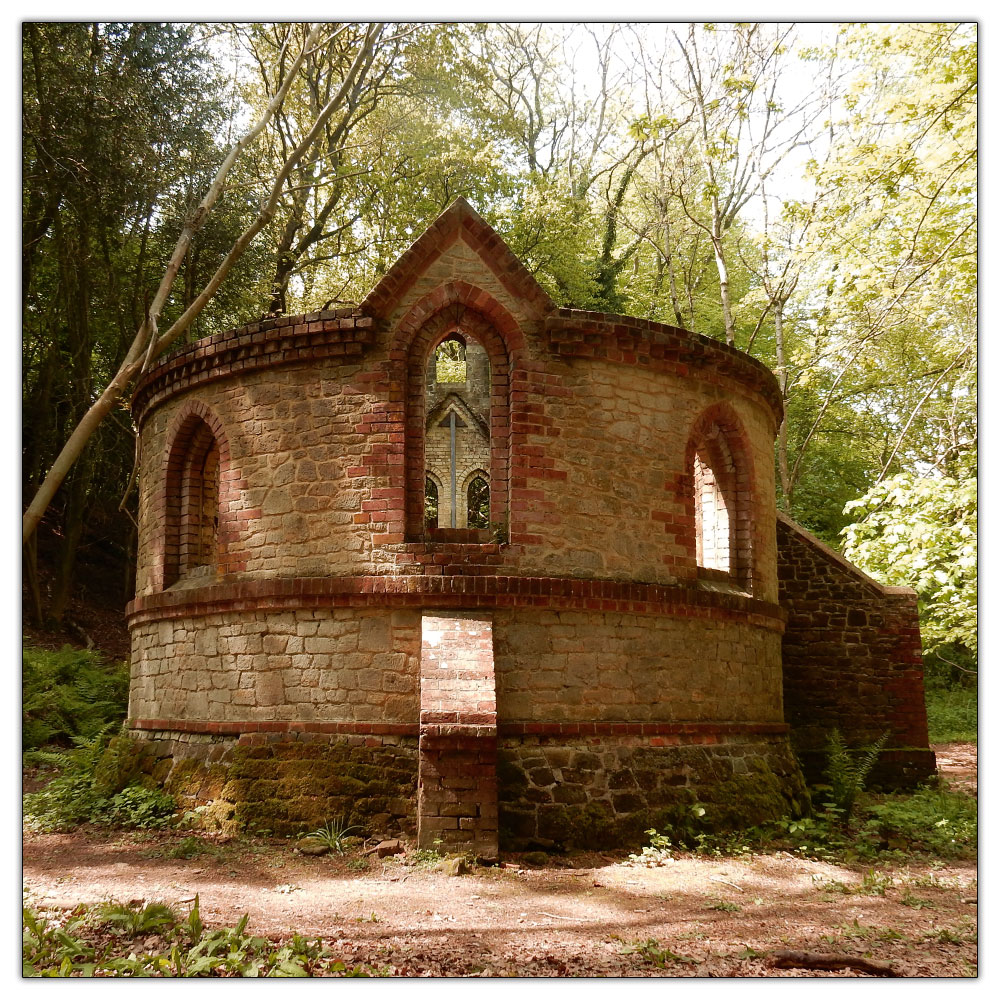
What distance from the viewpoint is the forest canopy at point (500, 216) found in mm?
11375

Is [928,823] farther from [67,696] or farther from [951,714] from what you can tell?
[67,696]

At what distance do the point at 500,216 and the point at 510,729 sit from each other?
56.9ft

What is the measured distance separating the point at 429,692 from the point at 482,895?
1.66m

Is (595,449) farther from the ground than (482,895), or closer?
farther from the ground

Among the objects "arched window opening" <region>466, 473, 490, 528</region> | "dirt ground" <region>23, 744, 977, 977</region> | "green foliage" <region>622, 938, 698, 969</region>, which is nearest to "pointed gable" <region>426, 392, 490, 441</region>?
"arched window opening" <region>466, 473, 490, 528</region>

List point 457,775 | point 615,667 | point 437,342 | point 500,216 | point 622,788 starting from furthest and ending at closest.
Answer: point 500,216
point 437,342
point 615,667
point 622,788
point 457,775

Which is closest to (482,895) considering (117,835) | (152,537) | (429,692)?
(429,692)

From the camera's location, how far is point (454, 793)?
6.80 metres

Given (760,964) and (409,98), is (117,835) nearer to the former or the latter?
(760,964)

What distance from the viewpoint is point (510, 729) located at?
24.5 feet

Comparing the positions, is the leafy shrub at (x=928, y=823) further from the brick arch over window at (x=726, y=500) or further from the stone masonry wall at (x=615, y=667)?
the brick arch over window at (x=726, y=500)

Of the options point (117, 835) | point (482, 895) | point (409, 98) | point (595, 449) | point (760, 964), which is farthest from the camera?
point (409, 98)

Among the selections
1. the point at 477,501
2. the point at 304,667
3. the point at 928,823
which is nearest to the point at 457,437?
the point at 477,501

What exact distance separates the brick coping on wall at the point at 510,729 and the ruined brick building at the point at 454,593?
0.08 ft
